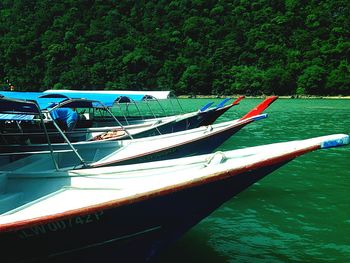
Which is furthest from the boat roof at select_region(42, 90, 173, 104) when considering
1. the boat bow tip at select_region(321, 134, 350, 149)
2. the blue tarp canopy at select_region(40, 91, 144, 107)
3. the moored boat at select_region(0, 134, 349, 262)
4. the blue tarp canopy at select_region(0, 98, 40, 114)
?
the boat bow tip at select_region(321, 134, 350, 149)

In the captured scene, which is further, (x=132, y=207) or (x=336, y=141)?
(x=132, y=207)

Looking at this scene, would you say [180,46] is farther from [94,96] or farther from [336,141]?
[336,141]

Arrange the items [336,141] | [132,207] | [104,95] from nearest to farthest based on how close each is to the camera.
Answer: [336,141] < [132,207] < [104,95]

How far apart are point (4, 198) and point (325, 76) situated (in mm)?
79474

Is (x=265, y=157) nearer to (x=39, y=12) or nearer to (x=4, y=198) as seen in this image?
(x=4, y=198)

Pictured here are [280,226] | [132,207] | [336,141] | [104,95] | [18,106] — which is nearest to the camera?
[336,141]

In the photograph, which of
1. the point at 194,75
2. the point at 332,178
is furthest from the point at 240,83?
the point at 332,178

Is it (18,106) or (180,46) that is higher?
(180,46)

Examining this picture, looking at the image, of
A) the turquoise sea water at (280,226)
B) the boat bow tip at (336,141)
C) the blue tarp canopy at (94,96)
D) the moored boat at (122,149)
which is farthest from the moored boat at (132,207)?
the blue tarp canopy at (94,96)

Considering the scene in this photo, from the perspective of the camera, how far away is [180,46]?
10431 cm

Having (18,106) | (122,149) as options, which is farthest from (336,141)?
(122,149)

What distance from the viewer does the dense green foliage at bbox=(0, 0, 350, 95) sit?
83275 mm

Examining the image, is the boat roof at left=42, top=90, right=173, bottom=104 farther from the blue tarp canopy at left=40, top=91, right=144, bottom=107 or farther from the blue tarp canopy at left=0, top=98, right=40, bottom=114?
the blue tarp canopy at left=0, top=98, right=40, bottom=114

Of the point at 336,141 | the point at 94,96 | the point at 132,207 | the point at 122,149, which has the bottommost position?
the point at 122,149
